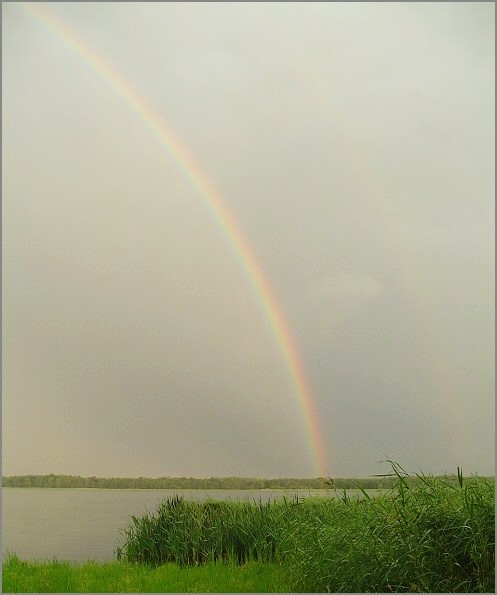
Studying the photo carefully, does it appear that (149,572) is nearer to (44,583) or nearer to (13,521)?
(44,583)

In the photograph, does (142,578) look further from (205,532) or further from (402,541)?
(402,541)

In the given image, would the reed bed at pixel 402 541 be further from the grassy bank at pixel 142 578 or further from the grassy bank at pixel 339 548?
the grassy bank at pixel 142 578

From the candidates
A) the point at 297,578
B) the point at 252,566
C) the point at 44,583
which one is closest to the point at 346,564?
the point at 297,578

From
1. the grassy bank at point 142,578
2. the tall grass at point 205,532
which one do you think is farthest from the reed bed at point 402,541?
the tall grass at point 205,532

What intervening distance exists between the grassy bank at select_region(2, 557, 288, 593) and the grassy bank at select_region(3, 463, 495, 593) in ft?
0.05

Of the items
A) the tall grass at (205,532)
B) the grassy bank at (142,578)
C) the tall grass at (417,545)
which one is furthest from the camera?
the tall grass at (205,532)

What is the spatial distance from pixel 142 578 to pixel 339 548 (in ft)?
7.99

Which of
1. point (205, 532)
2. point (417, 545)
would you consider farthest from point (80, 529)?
point (417, 545)

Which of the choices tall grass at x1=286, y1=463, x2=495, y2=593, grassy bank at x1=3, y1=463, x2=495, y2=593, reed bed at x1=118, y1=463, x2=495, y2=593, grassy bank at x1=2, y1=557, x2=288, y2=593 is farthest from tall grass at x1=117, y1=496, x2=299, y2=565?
tall grass at x1=286, y1=463, x2=495, y2=593

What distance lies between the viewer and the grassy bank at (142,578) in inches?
272

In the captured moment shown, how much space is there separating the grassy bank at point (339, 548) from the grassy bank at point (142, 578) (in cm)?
1

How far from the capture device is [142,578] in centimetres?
734

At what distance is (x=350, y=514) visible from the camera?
6.87m

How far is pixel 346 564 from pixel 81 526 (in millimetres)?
8040
